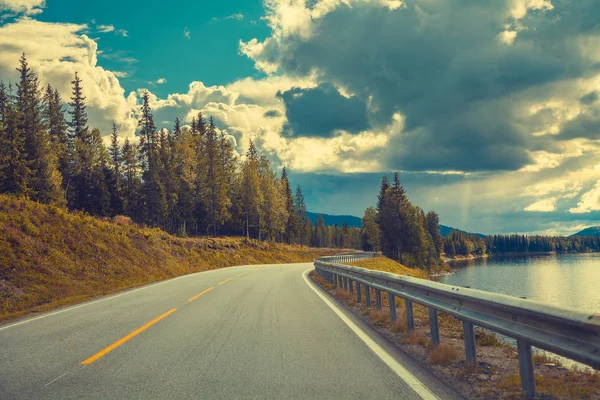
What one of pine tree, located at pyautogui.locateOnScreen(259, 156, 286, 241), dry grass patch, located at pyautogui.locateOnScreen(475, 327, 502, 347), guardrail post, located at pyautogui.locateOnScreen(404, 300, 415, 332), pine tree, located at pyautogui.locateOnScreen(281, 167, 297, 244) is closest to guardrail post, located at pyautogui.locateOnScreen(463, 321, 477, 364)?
dry grass patch, located at pyautogui.locateOnScreen(475, 327, 502, 347)

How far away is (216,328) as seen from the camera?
326 inches

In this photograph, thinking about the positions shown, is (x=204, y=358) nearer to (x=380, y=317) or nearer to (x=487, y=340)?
(x=380, y=317)

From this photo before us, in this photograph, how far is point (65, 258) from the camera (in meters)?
20.1

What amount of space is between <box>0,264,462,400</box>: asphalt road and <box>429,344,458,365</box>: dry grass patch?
34 cm

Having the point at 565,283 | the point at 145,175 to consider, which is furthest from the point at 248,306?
the point at 145,175

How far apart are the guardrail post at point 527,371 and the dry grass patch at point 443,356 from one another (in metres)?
1.60

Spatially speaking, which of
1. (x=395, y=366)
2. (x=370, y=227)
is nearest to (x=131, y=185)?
(x=370, y=227)

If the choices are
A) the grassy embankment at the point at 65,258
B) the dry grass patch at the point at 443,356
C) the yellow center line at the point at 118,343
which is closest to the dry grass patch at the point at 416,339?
the dry grass patch at the point at 443,356

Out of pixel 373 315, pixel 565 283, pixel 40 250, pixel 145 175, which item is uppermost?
pixel 145 175

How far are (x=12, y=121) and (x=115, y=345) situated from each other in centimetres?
4422

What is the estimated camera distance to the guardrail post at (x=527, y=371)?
13.8 feet

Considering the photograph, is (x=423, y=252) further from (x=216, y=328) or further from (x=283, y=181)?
(x=216, y=328)

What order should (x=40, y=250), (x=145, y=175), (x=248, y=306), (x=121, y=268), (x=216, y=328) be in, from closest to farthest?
(x=216, y=328) → (x=248, y=306) → (x=40, y=250) → (x=121, y=268) → (x=145, y=175)

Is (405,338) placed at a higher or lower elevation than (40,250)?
lower
